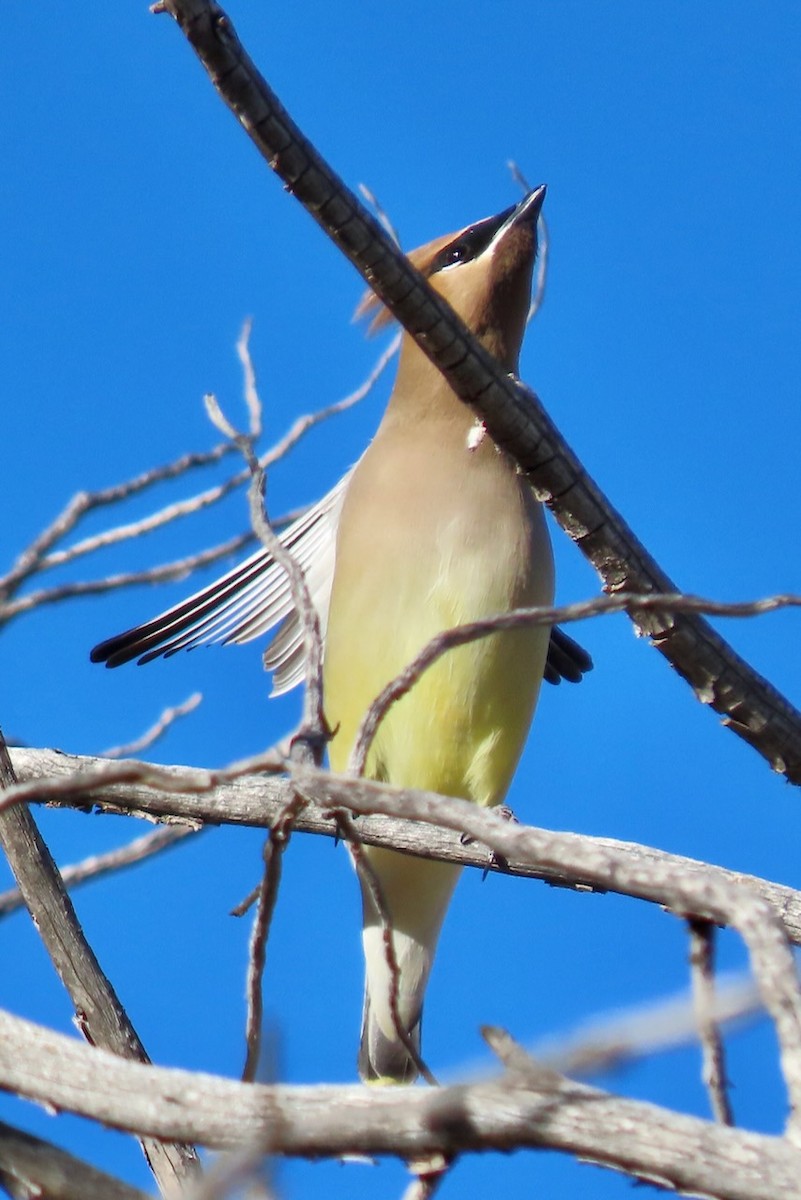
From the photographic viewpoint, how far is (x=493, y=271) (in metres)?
3.79

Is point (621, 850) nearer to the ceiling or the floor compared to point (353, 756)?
nearer to the ceiling

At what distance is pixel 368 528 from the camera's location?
3.69 metres

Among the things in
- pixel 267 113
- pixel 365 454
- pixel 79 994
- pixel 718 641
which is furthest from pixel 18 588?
pixel 365 454

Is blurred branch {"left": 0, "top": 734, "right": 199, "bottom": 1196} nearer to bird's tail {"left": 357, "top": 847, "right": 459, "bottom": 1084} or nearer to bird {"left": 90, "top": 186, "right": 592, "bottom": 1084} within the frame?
bird {"left": 90, "top": 186, "right": 592, "bottom": 1084}

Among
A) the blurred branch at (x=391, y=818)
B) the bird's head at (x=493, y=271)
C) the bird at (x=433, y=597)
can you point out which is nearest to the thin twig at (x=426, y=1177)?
the blurred branch at (x=391, y=818)

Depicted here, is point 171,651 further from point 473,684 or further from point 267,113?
point 267,113

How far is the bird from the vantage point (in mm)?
3521

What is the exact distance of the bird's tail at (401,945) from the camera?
3775mm

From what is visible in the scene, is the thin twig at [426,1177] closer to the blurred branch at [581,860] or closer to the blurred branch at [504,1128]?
the blurred branch at [504,1128]

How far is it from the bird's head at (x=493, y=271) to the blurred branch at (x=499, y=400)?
47.6 inches

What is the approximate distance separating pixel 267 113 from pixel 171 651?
88.9 inches

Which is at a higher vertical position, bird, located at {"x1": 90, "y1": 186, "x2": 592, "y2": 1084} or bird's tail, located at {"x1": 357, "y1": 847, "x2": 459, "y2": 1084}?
bird, located at {"x1": 90, "y1": 186, "x2": 592, "y2": 1084}

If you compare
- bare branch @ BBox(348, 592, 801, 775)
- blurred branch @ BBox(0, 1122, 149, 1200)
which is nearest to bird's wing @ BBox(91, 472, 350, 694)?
bare branch @ BBox(348, 592, 801, 775)

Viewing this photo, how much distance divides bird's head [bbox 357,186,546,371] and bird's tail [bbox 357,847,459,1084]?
50.0 inches
